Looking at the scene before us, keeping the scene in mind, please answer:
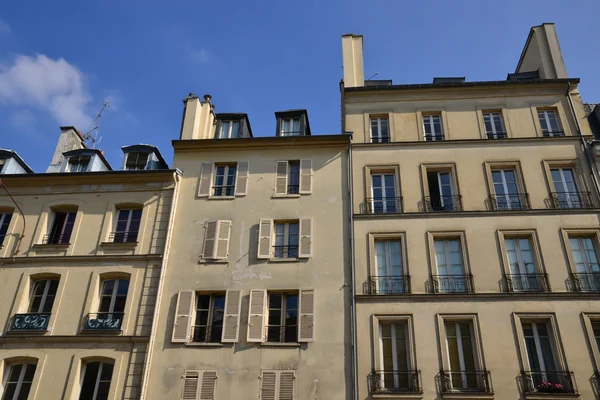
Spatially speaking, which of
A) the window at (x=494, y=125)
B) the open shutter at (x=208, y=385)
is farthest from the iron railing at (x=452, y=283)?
the open shutter at (x=208, y=385)

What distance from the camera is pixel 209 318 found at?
15.9 meters

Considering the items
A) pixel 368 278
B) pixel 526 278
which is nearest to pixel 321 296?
pixel 368 278

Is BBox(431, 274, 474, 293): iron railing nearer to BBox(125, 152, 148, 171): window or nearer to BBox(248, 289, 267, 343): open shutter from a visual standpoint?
BBox(248, 289, 267, 343): open shutter

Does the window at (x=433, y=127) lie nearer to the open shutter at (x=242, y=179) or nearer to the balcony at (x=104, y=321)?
the open shutter at (x=242, y=179)

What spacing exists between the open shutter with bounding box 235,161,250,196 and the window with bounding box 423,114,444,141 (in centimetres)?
682

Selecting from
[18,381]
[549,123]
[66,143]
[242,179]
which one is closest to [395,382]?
[242,179]

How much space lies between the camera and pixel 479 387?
1390 centimetres

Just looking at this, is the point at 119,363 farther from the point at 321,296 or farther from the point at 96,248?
the point at 321,296

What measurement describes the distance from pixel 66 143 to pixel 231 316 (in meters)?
11.2

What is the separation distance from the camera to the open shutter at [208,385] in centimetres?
1457

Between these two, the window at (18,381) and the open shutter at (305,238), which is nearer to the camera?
the window at (18,381)

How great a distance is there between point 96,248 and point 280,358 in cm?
754

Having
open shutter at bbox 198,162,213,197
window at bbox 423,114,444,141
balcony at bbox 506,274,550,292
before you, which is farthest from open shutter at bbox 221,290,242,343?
window at bbox 423,114,444,141

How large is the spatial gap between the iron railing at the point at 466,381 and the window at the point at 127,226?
11065 mm
